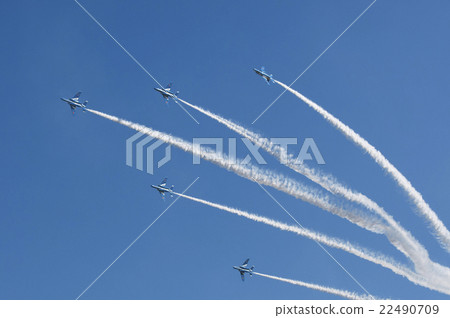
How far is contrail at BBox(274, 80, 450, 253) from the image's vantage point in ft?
290

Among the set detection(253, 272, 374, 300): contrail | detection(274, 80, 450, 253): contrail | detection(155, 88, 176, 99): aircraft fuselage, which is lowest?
detection(253, 272, 374, 300): contrail

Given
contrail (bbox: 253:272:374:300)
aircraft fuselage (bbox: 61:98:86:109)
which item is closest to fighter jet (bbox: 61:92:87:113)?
aircraft fuselage (bbox: 61:98:86:109)

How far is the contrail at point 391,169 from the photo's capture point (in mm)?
88500

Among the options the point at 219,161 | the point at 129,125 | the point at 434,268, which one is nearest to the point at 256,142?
the point at 219,161

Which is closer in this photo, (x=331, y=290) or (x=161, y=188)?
(x=331, y=290)

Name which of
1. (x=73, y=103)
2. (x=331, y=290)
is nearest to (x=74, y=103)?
(x=73, y=103)

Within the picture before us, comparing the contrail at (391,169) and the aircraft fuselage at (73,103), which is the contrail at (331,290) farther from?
the aircraft fuselage at (73,103)

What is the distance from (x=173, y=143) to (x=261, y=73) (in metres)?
19.3

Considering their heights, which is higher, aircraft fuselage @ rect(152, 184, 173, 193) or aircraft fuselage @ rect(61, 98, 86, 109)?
aircraft fuselage @ rect(61, 98, 86, 109)

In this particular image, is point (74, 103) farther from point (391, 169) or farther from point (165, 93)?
point (391, 169)

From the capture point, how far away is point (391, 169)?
296ft

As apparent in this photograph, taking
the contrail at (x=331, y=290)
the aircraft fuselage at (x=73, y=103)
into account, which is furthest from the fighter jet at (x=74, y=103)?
the contrail at (x=331, y=290)

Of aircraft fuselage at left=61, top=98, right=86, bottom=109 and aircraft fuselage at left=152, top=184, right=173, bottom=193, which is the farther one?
aircraft fuselage at left=152, top=184, right=173, bottom=193

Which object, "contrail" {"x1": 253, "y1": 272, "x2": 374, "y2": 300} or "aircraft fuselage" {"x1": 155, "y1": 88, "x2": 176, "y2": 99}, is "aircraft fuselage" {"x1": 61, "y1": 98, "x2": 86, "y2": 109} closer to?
"aircraft fuselage" {"x1": 155, "y1": 88, "x2": 176, "y2": 99}
